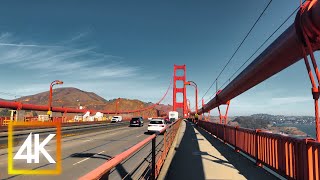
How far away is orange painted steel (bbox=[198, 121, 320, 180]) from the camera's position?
23.2 feet

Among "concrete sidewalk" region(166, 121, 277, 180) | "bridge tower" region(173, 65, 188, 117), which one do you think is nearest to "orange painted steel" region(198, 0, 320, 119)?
"concrete sidewalk" region(166, 121, 277, 180)

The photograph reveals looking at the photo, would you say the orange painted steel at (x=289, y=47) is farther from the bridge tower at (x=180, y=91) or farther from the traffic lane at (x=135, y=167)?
the bridge tower at (x=180, y=91)

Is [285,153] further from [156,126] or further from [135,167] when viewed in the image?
[156,126]

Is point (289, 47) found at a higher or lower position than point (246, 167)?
higher

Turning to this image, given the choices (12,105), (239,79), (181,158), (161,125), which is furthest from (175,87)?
(181,158)

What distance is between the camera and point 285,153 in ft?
28.3

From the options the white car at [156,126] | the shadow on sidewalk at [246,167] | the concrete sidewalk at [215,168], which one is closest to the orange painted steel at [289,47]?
the shadow on sidewalk at [246,167]

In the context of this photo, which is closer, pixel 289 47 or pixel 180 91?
pixel 289 47

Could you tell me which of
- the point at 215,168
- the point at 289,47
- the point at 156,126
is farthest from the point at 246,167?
the point at 156,126

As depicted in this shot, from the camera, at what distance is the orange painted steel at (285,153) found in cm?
707

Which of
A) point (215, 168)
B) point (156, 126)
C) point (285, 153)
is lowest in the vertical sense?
A: point (215, 168)

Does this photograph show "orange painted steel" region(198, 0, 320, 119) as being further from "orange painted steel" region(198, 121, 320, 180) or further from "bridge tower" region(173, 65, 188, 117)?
"bridge tower" region(173, 65, 188, 117)

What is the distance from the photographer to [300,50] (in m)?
10.4

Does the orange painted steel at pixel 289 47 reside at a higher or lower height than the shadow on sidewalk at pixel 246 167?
higher
